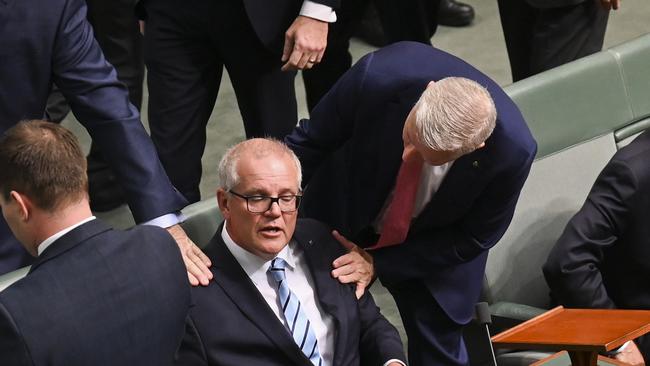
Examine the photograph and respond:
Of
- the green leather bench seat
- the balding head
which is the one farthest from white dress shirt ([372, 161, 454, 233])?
the balding head

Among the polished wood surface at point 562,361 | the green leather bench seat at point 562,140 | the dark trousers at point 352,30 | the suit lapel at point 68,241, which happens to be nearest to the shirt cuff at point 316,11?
the dark trousers at point 352,30

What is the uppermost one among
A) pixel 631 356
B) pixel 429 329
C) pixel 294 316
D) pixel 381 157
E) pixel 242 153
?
pixel 242 153

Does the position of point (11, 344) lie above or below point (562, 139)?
above

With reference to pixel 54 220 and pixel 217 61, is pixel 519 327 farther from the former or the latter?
pixel 217 61

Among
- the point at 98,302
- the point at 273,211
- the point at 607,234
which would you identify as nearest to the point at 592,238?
the point at 607,234

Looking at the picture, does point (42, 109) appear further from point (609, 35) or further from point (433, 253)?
point (609, 35)

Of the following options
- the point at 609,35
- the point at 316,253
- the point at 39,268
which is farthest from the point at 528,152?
the point at 609,35

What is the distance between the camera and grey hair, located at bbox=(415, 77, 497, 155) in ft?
8.61

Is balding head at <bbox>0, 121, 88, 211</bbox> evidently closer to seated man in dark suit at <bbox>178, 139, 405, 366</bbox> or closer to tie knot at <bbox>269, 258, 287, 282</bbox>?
seated man in dark suit at <bbox>178, 139, 405, 366</bbox>

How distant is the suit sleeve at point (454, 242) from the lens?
2.92 m

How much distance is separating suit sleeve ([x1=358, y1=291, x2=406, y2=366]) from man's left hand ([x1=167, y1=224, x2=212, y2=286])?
0.39 metres

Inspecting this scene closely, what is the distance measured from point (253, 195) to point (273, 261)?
Result: 0.55ft

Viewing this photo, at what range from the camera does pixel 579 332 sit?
8.50ft

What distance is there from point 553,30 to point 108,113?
66.2 inches
